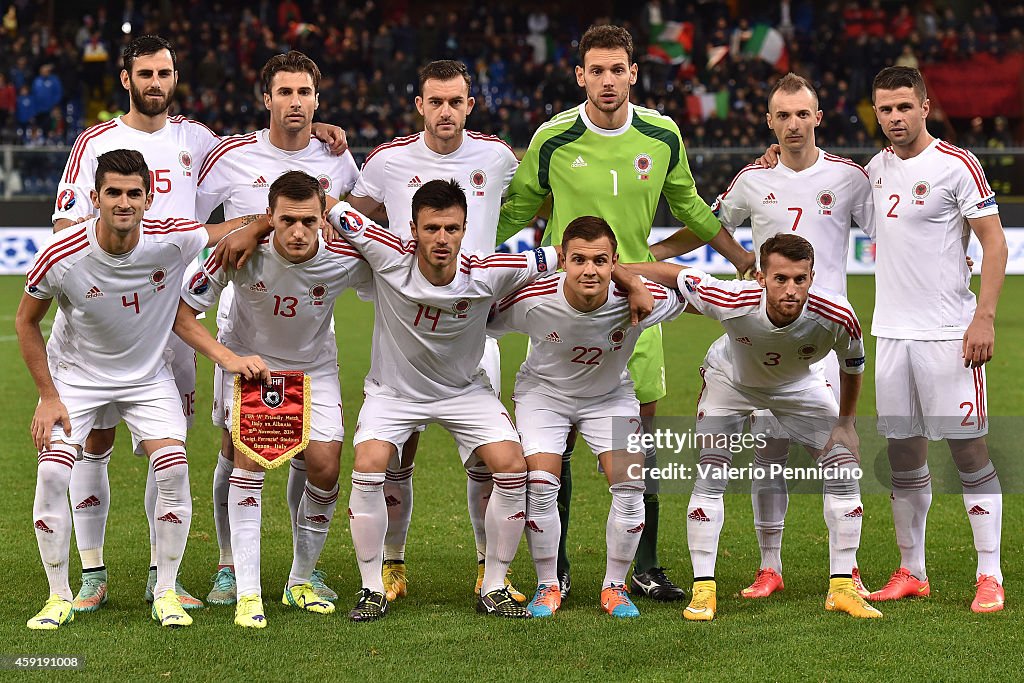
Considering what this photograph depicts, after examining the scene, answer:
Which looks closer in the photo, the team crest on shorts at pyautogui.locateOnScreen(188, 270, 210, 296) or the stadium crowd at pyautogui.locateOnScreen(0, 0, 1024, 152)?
the team crest on shorts at pyautogui.locateOnScreen(188, 270, 210, 296)

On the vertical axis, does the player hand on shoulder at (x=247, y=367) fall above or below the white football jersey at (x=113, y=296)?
below

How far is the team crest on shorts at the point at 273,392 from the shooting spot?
4.92 m

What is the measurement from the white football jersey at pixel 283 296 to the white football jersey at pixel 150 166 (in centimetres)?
66

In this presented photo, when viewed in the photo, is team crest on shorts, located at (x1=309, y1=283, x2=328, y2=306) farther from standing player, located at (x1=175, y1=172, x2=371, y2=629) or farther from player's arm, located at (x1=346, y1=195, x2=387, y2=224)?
player's arm, located at (x1=346, y1=195, x2=387, y2=224)

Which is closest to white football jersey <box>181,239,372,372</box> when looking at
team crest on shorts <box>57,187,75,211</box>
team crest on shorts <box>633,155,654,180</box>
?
team crest on shorts <box>57,187,75,211</box>

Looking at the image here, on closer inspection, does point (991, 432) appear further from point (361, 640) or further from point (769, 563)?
point (361, 640)

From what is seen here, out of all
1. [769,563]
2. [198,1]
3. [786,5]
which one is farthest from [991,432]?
[198,1]

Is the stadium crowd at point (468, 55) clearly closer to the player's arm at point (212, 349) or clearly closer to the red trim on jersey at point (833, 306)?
the red trim on jersey at point (833, 306)

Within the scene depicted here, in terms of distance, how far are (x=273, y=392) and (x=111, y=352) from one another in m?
0.68

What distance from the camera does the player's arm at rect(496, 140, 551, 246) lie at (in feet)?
18.5

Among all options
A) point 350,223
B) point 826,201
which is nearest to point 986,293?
point 826,201

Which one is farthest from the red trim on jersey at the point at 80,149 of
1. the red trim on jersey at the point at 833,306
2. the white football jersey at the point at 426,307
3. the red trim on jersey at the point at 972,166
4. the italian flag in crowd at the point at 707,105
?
the italian flag in crowd at the point at 707,105

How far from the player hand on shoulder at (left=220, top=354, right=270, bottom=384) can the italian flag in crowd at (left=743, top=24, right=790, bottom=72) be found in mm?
21087

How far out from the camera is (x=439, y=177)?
5664 mm
